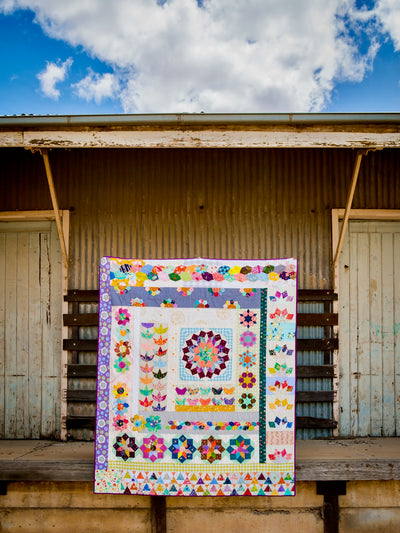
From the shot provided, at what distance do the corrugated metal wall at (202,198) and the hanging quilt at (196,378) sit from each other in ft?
3.56

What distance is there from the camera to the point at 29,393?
436 cm

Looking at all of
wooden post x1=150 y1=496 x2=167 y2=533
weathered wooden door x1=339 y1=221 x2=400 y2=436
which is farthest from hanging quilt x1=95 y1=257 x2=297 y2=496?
weathered wooden door x1=339 y1=221 x2=400 y2=436

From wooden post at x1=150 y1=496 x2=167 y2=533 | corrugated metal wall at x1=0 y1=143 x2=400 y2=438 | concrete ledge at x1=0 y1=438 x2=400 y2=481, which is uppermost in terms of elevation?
corrugated metal wall at x1=0 y1=143 x2=400 y2=438

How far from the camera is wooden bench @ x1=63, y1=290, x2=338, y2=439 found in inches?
164

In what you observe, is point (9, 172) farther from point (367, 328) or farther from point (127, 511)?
point (367, 328)

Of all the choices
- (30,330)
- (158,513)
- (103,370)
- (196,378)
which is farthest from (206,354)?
(30,330)

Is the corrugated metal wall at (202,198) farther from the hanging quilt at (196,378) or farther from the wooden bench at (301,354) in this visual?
the hanging quilt at (196,378)

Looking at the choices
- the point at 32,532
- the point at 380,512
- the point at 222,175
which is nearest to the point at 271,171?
the point at 222,175

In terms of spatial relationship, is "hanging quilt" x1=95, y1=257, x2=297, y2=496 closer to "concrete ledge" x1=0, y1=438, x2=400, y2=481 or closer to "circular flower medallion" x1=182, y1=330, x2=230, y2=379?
"circular flower medallion" x1=182, y1=330, x2=230, y2=379

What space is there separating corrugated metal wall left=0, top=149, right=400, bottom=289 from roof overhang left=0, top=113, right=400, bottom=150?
90 cm

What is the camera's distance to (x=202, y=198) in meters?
4.37

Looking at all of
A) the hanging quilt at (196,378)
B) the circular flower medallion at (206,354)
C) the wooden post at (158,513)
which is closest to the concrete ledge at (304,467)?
the hanging quilt at (196,378)

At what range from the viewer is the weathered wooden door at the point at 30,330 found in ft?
14.2

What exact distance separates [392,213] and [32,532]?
4468 millimetres
